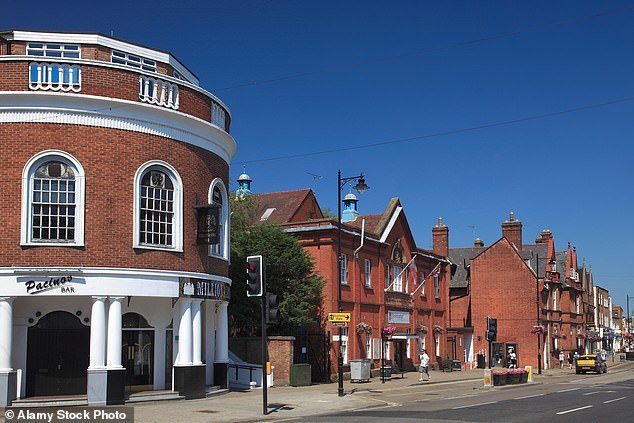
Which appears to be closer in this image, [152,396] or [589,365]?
[152,396]

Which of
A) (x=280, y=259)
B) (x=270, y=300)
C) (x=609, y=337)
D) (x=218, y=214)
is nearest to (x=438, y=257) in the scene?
(x=280, y=259)

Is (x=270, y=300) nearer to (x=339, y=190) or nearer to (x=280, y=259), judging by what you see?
(x=339, y=190)

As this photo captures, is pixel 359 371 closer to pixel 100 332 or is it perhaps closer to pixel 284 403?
pixel 284 403

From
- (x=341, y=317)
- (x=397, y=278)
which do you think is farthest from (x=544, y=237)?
(x=341, y=317)

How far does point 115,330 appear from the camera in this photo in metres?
23.4

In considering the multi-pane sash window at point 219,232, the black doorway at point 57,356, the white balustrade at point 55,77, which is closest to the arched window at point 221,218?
the multi-pane sash window at point 219,232

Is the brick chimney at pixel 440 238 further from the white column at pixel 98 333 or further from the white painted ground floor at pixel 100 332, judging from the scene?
the white column at pixel 98 333

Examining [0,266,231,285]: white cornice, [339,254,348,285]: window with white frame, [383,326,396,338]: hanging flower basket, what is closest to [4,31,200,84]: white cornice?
[0,266,231,285]: white cornice

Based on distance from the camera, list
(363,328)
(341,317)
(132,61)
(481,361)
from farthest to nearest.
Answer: (481,361), (363,328), (341,317), (132,61)

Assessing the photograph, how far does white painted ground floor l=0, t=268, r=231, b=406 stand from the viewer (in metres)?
22.6

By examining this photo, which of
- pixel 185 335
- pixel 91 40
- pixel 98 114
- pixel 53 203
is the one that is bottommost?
pixel 185 335

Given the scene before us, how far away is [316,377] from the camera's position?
118ft

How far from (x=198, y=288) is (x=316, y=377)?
474 inches

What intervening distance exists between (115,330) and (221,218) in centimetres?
660
